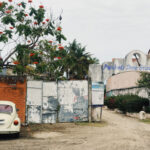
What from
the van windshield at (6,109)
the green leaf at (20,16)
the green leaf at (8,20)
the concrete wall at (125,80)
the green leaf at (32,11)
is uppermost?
the green leaf at (32,11)

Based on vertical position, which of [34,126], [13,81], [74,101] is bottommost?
[34,126]

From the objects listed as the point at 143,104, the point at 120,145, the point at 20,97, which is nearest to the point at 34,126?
the point at 20,97

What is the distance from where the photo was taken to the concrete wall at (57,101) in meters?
16.2

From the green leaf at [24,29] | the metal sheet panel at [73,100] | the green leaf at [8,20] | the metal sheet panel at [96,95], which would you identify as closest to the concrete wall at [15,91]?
the metal sheet panel at [73,100]

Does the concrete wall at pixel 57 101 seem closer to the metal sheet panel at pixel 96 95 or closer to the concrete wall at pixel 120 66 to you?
the metal sheet panel at pixel 96 95

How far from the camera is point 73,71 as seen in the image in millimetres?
42219

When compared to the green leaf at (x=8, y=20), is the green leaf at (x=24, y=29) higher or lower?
lower

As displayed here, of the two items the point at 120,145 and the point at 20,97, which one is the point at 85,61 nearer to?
the point at 20,97

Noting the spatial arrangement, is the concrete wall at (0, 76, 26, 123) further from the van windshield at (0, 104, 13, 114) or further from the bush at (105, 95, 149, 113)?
the bush at (105, 95, 149, 113)

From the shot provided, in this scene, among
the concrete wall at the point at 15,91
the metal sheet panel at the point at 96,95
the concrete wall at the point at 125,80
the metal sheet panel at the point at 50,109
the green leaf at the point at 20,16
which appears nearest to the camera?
the green leaf at the point at 20,16

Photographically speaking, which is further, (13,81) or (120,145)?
(13,81)

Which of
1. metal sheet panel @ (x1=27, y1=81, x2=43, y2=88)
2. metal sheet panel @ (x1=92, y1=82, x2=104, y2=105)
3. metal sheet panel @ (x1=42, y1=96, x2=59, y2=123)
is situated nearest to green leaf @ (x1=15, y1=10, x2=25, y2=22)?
metal sheet panel @ (x1=27, y1=81, x2=43, y2=88)

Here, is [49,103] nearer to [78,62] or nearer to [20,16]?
[20,16]

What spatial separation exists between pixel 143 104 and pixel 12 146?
1837 cm
